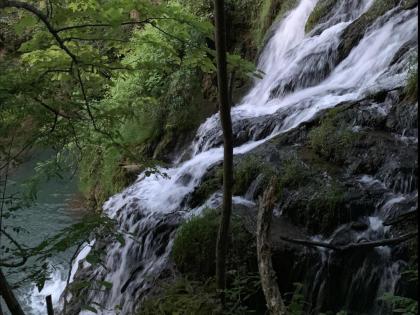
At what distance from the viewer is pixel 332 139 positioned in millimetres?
5742

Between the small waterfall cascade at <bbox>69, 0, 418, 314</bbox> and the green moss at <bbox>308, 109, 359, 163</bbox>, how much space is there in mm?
537

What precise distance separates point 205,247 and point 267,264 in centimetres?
169

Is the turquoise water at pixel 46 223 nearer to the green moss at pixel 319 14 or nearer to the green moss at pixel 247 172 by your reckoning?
the green moss at pixel 247 172

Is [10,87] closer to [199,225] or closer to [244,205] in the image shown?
[199,225]

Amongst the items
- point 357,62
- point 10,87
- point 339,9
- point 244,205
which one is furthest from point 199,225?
point 339,9

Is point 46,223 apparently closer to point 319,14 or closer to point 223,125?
point 319,14

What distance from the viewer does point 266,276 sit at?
10.1 ft

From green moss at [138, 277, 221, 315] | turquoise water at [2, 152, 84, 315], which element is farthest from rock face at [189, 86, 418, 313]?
turquoise water at [2, 152, 84, 315]

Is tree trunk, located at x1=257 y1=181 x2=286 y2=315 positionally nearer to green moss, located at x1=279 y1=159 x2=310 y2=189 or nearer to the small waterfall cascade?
the small waterfall cascade

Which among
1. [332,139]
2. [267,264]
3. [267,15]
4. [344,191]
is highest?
[267,15]

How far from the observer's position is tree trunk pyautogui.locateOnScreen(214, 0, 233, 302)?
3.02 m

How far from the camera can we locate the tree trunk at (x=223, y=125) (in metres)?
3.02

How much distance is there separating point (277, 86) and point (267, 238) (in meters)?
5.89

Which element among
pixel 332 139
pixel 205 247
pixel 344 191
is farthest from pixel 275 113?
pixel 205 247
